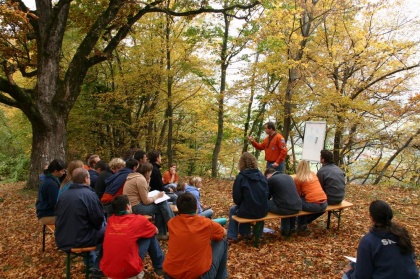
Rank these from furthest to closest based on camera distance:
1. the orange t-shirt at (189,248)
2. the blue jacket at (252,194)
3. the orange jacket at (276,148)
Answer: the orange jacket at (276,148) < the blue jacket at (252,194) < the orange t-shirt at (189,248)

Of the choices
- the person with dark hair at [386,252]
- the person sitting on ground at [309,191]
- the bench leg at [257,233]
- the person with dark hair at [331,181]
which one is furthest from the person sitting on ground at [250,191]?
the person with dark hair at [386,252]

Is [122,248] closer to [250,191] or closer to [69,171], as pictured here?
[69,171]

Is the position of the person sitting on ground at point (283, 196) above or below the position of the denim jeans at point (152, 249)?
above

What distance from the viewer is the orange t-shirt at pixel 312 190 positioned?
5211mm

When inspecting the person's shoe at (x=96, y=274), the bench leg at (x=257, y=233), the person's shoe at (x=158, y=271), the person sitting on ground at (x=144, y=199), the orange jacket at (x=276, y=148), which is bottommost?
the person's shoe at (x=96, y=274)

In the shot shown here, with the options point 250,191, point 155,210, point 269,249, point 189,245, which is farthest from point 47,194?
point 269,249

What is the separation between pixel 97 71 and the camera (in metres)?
14.7

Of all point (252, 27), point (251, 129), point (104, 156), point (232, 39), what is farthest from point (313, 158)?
point (104, 156)

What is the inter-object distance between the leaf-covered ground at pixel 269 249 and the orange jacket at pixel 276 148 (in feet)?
5.26

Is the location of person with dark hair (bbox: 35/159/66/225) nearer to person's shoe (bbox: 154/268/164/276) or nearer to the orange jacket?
person's shoe (bbox: 154/268/164/276)

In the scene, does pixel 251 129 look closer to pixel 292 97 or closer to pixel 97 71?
pixel 292 97

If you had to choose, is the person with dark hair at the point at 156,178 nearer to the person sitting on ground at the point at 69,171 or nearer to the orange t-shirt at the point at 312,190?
the person sitting on ground at the point at 69,171

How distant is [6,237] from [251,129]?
13.1 metres

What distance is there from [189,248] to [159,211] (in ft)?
7.27
